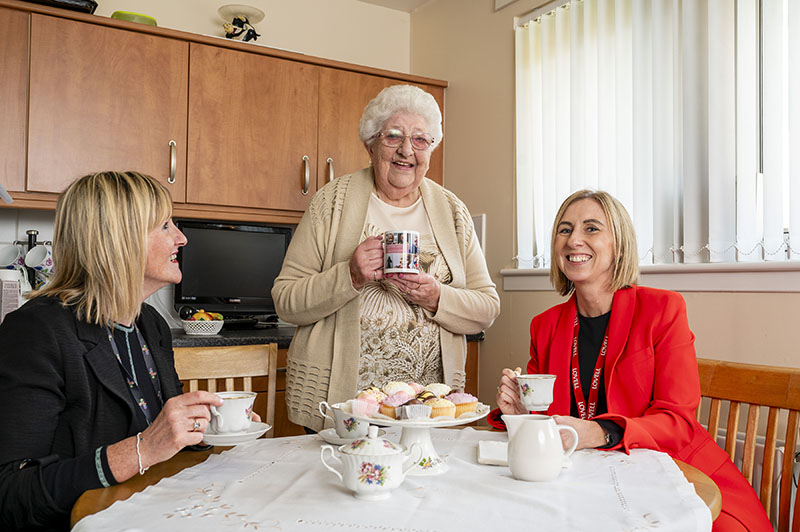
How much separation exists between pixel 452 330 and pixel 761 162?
3.52 feet

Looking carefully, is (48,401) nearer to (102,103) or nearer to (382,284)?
Answer: (382,284)

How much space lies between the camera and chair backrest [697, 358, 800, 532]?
1.48 m

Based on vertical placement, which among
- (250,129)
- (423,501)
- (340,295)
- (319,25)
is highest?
(319,25)

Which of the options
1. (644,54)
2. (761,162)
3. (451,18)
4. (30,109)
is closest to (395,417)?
(761,162)

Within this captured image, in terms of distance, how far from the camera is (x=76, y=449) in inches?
46.8

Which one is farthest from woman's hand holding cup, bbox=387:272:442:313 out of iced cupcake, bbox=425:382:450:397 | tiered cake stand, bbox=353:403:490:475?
tiered cake stand, bbox=353:403:490:475

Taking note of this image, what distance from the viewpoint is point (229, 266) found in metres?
3.18

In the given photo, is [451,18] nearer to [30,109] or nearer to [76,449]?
[30,109]

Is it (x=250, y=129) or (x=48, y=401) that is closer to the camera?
(x=48, y=401)

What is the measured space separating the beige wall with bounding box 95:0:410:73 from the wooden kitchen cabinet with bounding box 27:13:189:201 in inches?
17.6

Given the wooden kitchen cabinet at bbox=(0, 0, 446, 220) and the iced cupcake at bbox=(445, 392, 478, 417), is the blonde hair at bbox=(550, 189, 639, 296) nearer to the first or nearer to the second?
the iced cupcake at bbox=(445, 392, 478, 417)

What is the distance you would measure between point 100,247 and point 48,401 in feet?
0.96

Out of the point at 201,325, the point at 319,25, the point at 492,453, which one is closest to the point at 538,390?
the point at 492,453

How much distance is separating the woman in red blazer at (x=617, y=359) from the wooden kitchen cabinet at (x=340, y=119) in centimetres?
169
